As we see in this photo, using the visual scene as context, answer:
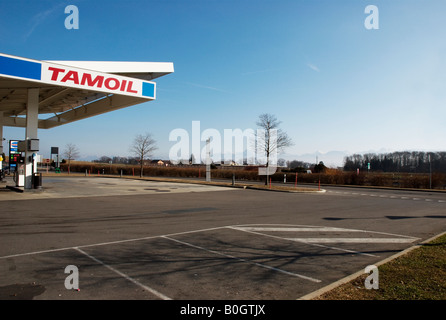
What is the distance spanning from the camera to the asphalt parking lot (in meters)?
4.86

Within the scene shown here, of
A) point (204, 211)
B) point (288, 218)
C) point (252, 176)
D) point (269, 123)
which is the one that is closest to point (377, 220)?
point (288, 218)

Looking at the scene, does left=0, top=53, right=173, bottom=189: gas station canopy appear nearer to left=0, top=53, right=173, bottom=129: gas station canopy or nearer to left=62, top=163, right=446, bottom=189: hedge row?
left=0, top=53, right=173, bottom=129: gas station canopy

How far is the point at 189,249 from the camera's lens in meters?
7.23

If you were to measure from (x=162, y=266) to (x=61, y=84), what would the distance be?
45.2ft

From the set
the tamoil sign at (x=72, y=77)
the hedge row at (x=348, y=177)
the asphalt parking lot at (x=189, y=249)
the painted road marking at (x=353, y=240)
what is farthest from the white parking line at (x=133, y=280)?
the hedge row at (x=348, y=177)

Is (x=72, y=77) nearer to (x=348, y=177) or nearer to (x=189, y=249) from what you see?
(x=189, y=249)

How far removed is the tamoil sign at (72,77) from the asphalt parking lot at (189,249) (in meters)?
6.21

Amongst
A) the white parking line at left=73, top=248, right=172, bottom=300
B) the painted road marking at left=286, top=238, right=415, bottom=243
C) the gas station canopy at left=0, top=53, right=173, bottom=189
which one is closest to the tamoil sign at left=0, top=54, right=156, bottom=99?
the gas station canopy at left=0, top=53, right=173, bottom=189

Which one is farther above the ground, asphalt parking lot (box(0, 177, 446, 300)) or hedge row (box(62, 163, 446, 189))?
hedge row (box(62, 163, 446, 189))

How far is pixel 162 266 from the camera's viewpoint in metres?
5.91

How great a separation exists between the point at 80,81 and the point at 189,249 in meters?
13.2

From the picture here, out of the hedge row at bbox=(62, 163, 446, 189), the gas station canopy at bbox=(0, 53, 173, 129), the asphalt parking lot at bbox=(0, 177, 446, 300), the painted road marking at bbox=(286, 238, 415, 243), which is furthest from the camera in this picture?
the hedge row at bbox=(62, 163, 446, 189)

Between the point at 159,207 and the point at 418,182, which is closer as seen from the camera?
the point at 159,207
